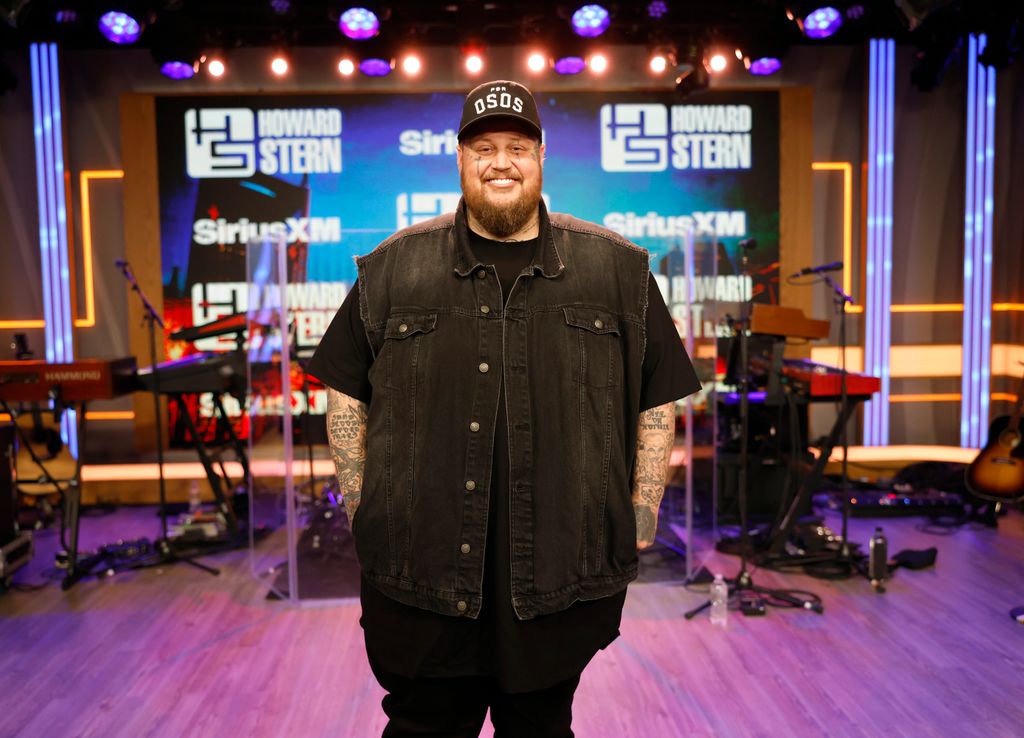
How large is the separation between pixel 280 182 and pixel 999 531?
5.42 metres

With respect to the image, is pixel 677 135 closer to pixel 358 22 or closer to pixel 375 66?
pixel 375 66

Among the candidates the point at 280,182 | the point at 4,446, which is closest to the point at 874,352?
the point at 280,182

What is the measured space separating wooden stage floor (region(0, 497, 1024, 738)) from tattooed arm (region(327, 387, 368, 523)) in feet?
4.45

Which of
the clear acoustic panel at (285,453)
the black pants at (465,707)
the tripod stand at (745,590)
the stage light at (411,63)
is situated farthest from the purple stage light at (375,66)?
the black pants at (465,707)

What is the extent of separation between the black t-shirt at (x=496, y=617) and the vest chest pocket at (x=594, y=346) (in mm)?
97

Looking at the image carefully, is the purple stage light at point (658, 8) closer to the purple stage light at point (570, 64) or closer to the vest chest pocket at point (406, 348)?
the purple stage light at point (570, 64)

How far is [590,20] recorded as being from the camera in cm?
541

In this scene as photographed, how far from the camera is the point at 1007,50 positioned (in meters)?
5.54

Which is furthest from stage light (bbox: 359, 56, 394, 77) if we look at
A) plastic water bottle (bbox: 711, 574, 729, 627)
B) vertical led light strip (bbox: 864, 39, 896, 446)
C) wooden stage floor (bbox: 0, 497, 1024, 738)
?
plastic water bottle (bbox: 711, 574, 729, 627)

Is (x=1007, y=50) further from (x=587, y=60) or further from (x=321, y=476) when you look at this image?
(x=321, y=476)

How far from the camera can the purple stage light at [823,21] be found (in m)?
5.06

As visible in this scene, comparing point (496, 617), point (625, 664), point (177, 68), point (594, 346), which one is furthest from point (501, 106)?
point (177, 68)

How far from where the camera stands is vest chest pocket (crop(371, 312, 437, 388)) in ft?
5.38

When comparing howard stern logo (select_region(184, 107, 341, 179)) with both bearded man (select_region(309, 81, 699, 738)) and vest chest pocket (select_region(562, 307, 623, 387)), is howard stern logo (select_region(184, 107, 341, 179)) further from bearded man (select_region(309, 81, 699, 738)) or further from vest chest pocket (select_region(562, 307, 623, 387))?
vest chest pocket (select_region(562, 307, 623, 387))
